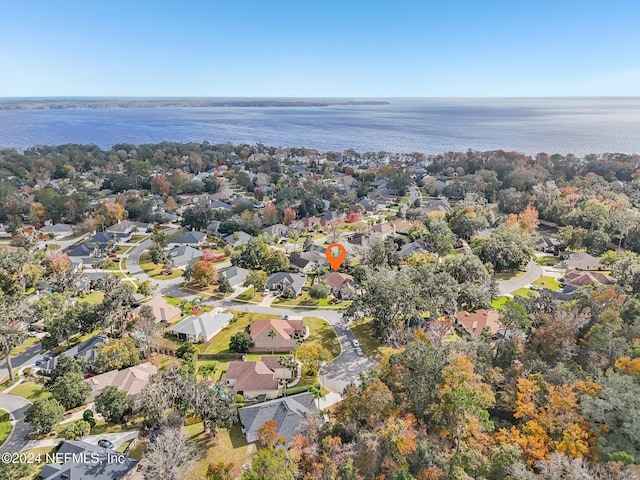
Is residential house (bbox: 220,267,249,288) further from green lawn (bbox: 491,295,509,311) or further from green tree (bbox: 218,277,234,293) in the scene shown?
green lawn (bbox: 491,295,509,311)

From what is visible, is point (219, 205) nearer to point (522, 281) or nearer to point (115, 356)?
point (115, 356)

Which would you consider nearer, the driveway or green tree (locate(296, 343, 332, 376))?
green tree (locate(296, 343, 332, 376))

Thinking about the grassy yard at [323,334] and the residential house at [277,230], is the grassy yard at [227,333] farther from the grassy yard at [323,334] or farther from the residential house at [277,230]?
the residential house at [277,230]

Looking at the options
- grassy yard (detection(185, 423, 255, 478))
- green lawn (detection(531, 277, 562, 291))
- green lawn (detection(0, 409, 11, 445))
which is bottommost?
green lawn (detection(0, 409, 11, 445))

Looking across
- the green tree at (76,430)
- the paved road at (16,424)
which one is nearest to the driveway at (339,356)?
the green tree at (76,430)

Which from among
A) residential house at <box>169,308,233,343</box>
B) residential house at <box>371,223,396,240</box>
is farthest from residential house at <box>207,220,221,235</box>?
residential house at <box>169,308,233,343</box>

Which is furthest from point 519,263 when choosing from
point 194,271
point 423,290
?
point 194,271

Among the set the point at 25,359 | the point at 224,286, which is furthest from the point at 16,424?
the point at 224,286
